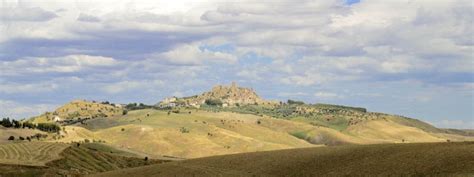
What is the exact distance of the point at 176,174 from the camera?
108000 millimetres

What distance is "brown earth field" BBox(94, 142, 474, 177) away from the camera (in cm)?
7588

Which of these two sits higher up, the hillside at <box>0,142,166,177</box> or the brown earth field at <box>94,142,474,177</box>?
the brown earth field at <box>94,142,474,177</box>


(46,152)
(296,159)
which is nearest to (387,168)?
(296,159)

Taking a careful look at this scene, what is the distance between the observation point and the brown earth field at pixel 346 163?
2987 inches

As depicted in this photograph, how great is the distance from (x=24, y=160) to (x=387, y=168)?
111m

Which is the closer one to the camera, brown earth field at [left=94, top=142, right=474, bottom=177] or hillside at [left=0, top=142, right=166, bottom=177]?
brown earth field at [left=94, top=142, right=474, bottom=177]

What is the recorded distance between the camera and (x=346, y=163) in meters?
92.8

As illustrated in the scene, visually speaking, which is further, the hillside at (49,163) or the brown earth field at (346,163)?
the hillside at (49,163)

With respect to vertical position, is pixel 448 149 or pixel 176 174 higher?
pixel 448 149

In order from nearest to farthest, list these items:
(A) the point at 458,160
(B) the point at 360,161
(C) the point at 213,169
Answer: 1. (A) the point at 458,160
2. (B) the point at 360,161
3. (C) the point at 213,169

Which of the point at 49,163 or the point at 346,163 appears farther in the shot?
the point at 49,163

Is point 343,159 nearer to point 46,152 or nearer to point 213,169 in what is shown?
point 213,169

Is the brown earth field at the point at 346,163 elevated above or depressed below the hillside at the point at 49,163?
above

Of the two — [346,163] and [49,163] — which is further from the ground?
[346,163]
